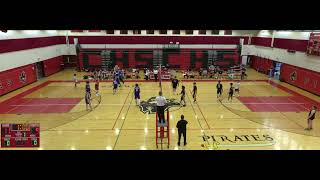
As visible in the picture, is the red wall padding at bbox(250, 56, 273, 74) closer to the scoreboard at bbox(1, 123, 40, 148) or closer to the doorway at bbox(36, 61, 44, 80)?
the doorway at bbox(36, 61, 44, 80)

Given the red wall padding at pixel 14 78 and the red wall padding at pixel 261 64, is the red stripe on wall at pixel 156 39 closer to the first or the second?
the red wall padding at pixel 261 64

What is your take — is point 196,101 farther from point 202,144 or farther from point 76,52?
point 76,52

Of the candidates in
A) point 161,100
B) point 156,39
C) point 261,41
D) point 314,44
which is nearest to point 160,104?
point 161,100

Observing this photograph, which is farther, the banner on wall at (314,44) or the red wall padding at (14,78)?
the banner on wall at (314,44)

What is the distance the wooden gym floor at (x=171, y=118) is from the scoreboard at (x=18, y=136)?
9.48 ft

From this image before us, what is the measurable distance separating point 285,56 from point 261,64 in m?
6.49

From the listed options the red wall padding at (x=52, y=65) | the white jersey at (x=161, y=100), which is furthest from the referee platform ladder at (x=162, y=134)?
the red wall padding at (x=52, y=65)

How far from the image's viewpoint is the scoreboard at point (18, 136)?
359 inches

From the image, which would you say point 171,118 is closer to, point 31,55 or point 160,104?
point 160,104

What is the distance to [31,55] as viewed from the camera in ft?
90.9

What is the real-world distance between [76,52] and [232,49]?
22.4m

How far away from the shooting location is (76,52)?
118ft
